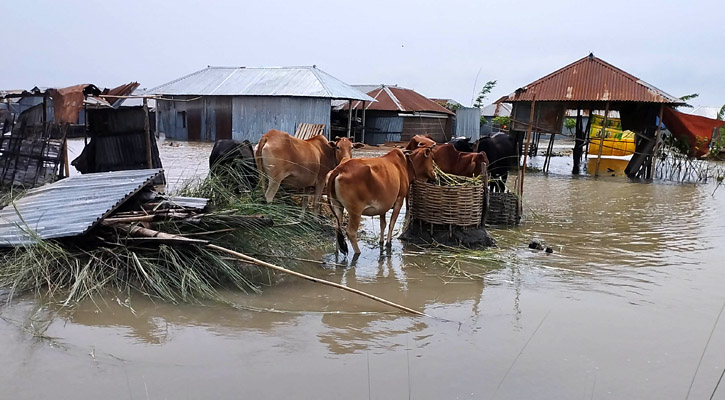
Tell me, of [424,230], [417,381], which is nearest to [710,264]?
[424,230]

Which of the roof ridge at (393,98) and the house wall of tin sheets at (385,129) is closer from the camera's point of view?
the roof ridge at (393,98)

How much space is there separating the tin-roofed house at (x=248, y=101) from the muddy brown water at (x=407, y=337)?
62.4 feet

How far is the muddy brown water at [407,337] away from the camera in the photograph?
3996 mm

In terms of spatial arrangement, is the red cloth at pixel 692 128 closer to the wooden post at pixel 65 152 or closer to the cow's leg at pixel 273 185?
the cow's leg at pixel 273 185

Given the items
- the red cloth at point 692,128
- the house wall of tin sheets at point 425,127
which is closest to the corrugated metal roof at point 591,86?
the red cloth at point 692,128

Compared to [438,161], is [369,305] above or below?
below

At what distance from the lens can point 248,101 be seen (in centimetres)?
2650

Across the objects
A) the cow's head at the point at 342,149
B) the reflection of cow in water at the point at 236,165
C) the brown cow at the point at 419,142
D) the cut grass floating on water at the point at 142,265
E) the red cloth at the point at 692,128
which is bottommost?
the cut grass floating on water at the point at 142,265

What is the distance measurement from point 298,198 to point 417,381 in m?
4.91

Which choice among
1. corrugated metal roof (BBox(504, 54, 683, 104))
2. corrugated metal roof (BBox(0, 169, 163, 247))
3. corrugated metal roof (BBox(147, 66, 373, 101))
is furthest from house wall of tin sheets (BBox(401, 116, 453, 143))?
corrugated metal roof (BBox(0, 169, 163, 247))

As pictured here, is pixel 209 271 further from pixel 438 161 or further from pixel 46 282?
pixel 438 161

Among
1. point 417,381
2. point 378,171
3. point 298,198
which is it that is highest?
point 378,171

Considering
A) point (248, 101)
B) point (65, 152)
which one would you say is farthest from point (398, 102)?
point (65, 152)

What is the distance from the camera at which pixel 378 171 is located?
7.07 metres
